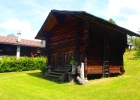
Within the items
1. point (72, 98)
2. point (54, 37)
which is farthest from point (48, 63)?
point (72, 98)

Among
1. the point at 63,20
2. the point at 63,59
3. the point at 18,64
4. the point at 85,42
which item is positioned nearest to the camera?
the point at 85,42

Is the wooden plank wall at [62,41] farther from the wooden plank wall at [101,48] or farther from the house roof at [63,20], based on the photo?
the wooden plank wall at [101,48]

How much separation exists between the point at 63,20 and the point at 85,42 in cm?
428

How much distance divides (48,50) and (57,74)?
13.6ft

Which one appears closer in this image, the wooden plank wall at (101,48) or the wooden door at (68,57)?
the wooden plank wall at (101,48)

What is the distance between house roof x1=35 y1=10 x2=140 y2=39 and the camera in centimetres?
→ 1319

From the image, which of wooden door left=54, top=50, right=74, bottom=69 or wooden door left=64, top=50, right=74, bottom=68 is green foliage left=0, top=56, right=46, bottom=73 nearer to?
wooden door left=54, top=50, right=74, bottom=69

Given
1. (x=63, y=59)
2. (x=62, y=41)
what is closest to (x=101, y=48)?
(x=63, y=59)

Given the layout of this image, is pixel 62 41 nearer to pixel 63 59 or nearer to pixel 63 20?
pixel 63 59

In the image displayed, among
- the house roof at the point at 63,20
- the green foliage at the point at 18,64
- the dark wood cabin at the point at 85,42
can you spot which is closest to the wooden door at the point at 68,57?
the dark wood cabin at the point at 85,42

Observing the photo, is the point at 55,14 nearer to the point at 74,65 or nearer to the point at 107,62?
the point at 74,65

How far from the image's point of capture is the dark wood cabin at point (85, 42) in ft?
47.5

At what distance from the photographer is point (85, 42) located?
14.3 meters

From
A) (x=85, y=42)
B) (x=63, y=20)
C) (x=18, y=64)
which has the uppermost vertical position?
(x=63, y=20)
